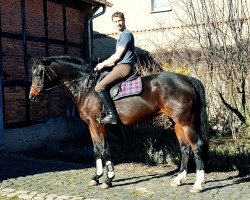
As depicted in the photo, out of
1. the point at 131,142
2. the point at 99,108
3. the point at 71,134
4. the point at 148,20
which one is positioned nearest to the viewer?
the point at 99,108

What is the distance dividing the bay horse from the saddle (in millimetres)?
90

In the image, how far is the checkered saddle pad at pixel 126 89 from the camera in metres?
6.53

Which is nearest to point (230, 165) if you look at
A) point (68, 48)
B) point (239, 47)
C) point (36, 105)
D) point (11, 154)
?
point (239, 47)

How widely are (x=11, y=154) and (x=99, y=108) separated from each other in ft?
12.7

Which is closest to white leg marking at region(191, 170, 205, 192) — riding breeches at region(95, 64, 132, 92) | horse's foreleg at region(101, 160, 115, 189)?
horse's foreleg at region(101, 160, 115, 189)

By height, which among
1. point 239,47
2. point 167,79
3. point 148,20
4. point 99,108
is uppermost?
point 148,20

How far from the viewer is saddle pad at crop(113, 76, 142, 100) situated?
6523 millimetres

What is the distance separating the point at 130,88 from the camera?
6.57 meters

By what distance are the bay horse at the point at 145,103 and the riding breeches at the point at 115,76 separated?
29 centimetres

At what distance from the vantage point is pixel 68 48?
13.0 metres

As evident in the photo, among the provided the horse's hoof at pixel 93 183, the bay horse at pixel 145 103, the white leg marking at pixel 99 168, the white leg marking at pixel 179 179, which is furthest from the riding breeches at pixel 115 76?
the white leg marking at pixel 179 179

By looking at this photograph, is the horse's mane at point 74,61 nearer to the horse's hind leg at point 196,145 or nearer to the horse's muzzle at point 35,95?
the horse's muzzle at point 35,95

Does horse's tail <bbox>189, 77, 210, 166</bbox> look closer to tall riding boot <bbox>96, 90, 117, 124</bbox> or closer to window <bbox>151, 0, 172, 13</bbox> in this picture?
tall riding boot <bbox>96, 90, 117, 124</bbox>

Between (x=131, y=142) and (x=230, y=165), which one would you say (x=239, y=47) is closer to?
(x=230, y=165)
